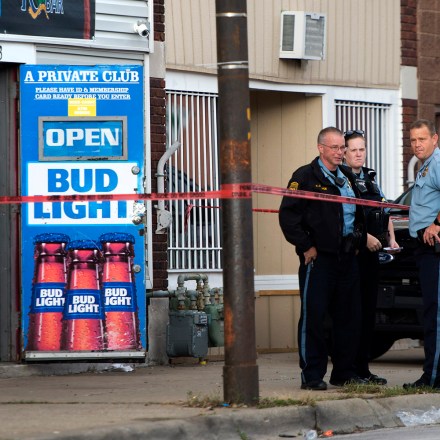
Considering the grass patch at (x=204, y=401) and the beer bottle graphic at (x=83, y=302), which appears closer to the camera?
the grass patch at (x=204, y=401)

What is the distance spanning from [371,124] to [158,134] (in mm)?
3555

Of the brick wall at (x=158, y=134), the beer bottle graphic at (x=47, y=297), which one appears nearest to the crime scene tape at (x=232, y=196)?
the beer bottle graphic at (x=47, y=297)

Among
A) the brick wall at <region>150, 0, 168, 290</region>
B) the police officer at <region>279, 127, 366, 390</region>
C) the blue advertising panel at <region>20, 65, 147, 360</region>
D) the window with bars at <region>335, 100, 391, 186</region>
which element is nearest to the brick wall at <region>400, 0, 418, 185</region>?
the window with bars at <region>335, 100, 391, 186</region>

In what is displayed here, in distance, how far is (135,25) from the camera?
12.6 meters

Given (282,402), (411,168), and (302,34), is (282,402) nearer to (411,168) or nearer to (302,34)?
(302,34)

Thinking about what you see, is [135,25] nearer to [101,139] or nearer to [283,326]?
[101,139]

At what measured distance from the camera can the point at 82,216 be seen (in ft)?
37.5

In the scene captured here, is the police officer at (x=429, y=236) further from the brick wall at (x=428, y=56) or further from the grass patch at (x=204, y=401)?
the brick wall at (x=428, y=56)

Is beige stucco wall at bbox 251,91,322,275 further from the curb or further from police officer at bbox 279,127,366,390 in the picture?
the curb

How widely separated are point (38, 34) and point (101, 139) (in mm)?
1168

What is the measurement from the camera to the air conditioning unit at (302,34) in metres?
14.2

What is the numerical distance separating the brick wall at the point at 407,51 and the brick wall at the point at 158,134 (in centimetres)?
379

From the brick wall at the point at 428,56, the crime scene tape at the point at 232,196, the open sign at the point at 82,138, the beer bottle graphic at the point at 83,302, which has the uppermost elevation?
the brick wall at the point at 428,56

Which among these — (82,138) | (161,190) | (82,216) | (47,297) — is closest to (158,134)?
(161,190)
